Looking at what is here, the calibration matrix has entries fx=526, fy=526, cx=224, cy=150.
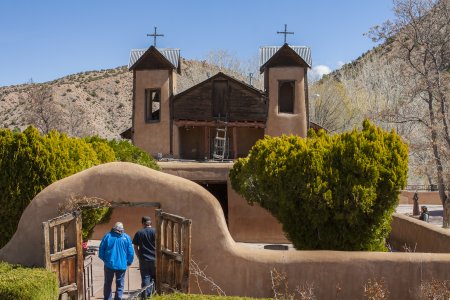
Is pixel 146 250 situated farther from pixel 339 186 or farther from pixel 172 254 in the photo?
pixel 339 186

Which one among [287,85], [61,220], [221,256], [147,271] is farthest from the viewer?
[287,85]

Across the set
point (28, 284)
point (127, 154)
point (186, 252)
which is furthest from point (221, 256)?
point (127, 154)

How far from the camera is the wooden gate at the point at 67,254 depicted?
1048 centimetres

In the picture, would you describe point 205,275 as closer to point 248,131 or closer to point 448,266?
point 448,266

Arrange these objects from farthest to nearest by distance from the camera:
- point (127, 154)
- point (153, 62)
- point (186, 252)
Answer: point (153, 62), point (127, 154), point (186, 252)

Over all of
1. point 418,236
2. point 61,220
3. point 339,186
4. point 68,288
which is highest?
point 339,186

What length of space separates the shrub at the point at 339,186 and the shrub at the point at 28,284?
5826 mm

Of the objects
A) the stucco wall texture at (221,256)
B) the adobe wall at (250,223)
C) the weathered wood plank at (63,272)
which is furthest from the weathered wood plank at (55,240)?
the adobe wall at (250,223)

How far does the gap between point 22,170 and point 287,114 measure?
20.1 meters

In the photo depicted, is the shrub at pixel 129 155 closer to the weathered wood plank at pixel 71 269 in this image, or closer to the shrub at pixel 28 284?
the weathered wood plank at pixel 71 269

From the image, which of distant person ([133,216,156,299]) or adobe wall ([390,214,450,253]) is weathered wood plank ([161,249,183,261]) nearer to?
distant person ([133,216,156,299])

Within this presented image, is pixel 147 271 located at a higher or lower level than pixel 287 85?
lower

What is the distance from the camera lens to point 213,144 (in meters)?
32.4

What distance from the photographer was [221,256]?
439 inches
